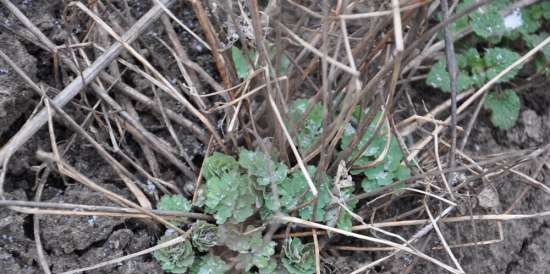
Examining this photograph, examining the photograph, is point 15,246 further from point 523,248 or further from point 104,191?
point 523,248

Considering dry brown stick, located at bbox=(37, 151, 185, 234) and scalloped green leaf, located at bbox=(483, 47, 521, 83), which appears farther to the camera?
scalloped green leaf, located at bbox=(483, 47, 521, 83)

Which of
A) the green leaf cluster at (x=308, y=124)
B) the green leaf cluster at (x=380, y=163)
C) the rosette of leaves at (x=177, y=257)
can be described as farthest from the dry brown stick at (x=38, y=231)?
the green leaf cluster at (x=380, y=163)

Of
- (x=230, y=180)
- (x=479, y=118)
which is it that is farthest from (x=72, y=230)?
(x=479, y=118)

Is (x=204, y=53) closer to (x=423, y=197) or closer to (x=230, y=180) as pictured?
(x=230, y=180)

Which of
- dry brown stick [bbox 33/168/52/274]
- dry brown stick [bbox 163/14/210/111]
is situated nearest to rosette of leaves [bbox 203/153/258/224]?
dry brown stick [bbox 163/14/210/111]

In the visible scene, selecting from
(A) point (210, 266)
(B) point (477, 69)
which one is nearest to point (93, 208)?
(A) point (210, 266)

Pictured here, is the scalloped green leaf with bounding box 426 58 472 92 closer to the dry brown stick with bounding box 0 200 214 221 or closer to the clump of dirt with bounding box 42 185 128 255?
the dry brown stick with bounding box 0 200 214 221

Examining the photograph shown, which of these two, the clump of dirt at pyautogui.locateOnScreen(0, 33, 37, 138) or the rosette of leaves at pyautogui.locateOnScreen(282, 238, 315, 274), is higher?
the clump of dirt at pyautogui.locateOnScreen(0, 33, 37, 138)

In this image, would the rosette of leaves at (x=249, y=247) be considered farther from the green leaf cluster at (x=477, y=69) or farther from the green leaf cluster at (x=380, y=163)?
the green leaf cluster at (x=477, y=69)
